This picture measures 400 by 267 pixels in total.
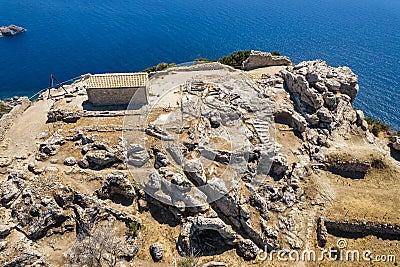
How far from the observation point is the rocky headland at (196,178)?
27797mm

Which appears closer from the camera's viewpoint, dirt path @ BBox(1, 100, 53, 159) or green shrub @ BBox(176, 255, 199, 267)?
green shrub @ BBox(176, 255, 199, 267)

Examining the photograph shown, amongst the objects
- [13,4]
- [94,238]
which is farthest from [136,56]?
[13,4]

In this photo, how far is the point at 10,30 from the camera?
10619cm

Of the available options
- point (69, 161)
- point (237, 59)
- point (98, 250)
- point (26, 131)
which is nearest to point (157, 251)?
point (98, 250)

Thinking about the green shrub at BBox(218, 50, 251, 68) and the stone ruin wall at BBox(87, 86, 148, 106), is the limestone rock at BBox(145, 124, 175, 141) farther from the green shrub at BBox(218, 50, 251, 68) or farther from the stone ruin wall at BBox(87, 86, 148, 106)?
the green shrub at BBox(218, 50, 251, 68)

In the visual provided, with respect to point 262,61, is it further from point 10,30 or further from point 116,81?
point 10,30

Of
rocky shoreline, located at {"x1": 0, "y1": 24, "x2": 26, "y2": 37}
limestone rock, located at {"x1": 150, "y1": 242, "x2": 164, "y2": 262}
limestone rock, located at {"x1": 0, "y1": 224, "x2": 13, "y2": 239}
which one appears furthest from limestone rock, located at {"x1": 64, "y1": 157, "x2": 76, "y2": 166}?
rocky shoreline, located at {"x1": 0, "y1": 24, "x2": 26, "y2": 37}

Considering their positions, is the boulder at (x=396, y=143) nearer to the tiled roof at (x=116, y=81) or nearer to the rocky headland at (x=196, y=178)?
the rocky headland at (x=196, y=178)

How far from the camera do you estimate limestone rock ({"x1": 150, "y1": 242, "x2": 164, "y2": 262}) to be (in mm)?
27094

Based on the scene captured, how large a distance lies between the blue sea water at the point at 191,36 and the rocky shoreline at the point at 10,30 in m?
3.25

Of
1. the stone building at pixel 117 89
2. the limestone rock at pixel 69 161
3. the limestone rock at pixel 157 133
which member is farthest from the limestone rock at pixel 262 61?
the limestone rock at pixel 69 161

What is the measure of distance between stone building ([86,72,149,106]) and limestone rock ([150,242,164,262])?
1743 centimetres

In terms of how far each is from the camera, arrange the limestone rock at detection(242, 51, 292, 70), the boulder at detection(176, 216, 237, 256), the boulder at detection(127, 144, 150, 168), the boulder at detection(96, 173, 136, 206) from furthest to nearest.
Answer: the limestone rock at detection(242, 51, 292, 70)
the boulder at detection(127, 144, 150, 168)
the boulder at detection(96, 173, 136, 206)
the boulder at detection(176, 216, 237, 256)

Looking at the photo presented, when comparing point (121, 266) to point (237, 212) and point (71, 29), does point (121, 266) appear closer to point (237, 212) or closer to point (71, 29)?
point (237, 212)
